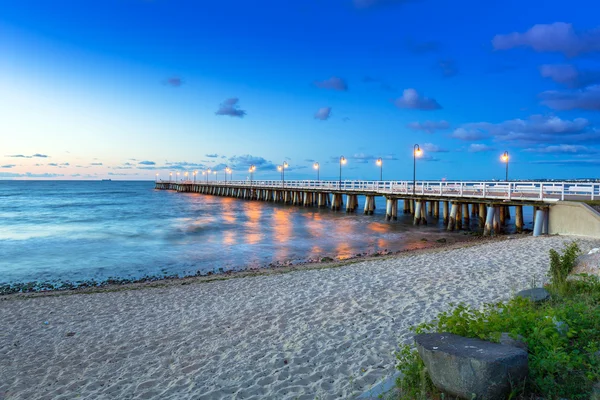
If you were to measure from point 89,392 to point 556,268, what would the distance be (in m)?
9.23

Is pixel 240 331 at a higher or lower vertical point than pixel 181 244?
higher

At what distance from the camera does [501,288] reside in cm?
952

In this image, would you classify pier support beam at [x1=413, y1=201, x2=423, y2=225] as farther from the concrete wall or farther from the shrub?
the shrub

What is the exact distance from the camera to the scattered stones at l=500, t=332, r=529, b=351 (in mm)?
4359

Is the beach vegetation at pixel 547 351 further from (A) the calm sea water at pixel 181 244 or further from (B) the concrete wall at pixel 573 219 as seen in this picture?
(A) the calm sea water at pixel 181 244

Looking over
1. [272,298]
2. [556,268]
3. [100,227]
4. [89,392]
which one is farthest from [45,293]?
[100,227]

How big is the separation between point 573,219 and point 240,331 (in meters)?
16.4

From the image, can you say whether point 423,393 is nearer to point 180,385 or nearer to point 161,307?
point 180,385

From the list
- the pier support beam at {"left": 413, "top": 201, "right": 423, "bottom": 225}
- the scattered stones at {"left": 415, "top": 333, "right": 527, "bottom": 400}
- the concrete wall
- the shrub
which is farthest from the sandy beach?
the pier support beam at {"left": 413, "top": 201, "right": 423, "bottom": 225}

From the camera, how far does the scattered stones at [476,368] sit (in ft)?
12.3

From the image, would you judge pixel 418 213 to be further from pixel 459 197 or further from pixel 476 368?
pixel 476 368

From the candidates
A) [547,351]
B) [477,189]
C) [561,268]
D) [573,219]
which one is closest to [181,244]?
[477,189]

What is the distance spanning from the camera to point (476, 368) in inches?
149

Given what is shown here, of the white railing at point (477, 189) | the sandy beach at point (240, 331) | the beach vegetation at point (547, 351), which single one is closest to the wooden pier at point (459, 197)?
the white railing at point (477, 189)
